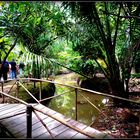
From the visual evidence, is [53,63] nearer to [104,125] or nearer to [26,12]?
[26,12]

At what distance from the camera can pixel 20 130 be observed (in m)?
5.10

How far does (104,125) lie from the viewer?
6.77 m

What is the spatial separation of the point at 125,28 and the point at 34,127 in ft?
19.4

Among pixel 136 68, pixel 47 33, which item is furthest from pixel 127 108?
pixel 136 68

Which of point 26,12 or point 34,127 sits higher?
point 26,12

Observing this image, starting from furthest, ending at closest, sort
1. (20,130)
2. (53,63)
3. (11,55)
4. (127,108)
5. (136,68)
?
(136,68), (11,55), (53,63), (127,108), (20,130)

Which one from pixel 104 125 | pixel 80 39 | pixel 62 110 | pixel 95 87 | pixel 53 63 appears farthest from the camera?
pixel 95 87

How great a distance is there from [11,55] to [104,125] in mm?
5348

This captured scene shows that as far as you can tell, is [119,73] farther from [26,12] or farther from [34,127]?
[26,12]

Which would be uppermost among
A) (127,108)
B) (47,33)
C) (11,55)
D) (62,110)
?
(47,33)

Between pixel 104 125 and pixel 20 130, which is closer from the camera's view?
pixel 20 130

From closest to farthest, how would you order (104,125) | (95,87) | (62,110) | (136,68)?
(104,125), (62,110), (95,87), (136,68)

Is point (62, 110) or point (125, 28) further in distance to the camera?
point (62, 110)

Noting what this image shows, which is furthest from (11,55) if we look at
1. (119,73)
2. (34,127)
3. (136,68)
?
(136,68)
